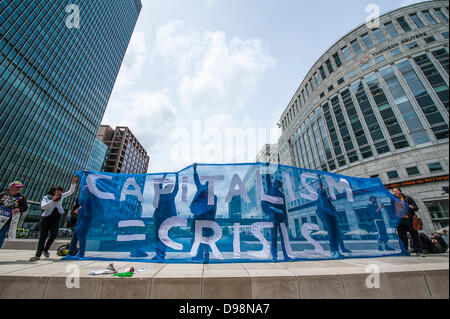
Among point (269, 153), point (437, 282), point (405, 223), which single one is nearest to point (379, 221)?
point (405, 223)

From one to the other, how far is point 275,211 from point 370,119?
1096 inches

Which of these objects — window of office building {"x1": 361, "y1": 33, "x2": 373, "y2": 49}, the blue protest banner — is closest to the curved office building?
window of office building {"x1": 361, "y1": 33, "x2": 373, "y2": 49}

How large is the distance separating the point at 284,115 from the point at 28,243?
162ft

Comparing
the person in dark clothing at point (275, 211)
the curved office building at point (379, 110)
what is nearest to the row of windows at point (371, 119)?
the curved office building at point (379, 110)

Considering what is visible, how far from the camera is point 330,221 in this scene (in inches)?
179

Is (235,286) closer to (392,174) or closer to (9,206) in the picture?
Result: (9,206)

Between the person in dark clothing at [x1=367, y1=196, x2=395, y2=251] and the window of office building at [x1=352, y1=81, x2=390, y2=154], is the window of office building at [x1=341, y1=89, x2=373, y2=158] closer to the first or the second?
the window of office building at [x1=352, y1=81, x2=390, y2=154]

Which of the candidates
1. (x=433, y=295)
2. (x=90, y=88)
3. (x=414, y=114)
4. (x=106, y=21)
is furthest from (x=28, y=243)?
(x=106, y=21)

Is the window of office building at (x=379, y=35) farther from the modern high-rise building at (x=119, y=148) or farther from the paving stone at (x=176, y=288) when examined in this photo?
the modern high-rise building at (x=119, y=148)

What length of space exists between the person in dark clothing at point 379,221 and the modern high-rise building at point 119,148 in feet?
254

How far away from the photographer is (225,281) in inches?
96.4
